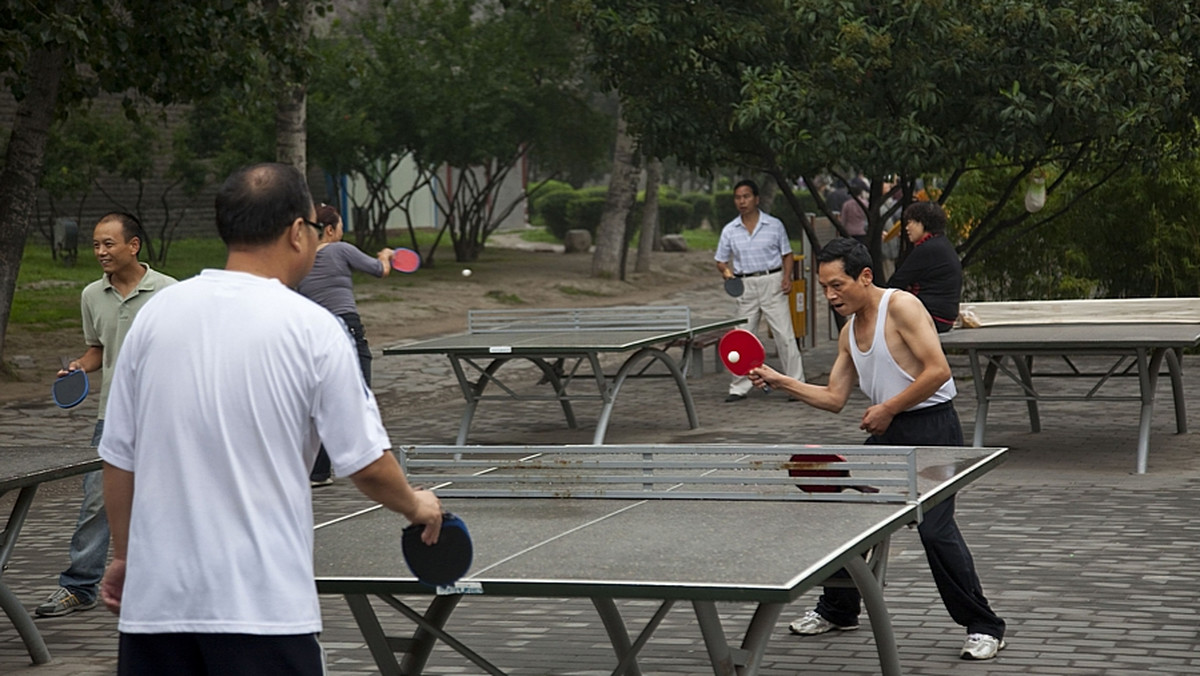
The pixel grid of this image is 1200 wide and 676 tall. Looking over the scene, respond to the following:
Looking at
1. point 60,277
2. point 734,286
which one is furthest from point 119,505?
point 60,277

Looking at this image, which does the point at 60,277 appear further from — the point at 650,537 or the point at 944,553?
the point at 650,537

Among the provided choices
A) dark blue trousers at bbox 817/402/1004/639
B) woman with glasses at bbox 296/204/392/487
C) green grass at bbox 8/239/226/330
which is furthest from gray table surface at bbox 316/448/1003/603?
green grass at bbox 8/239/226/330


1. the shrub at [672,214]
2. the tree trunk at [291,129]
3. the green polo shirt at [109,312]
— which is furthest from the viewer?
the shrub at [672,214]

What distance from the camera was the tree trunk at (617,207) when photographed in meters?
27.9

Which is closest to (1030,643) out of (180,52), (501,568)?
(501,568)

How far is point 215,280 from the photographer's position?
10.8 ft

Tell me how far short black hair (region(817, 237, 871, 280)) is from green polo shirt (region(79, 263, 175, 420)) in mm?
2907

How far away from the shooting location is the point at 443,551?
3.45 m

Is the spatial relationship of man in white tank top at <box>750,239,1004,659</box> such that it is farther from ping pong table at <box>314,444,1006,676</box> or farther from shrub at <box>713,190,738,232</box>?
shrub at <box>713,190,738,232</box>

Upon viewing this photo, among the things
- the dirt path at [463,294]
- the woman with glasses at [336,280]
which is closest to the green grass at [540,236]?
the dirt path at [463,294]

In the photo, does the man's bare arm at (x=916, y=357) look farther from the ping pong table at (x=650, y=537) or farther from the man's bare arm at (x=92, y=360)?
the man's bare arm at (x=92, y=360)

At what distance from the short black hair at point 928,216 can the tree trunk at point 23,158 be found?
8.25 meters

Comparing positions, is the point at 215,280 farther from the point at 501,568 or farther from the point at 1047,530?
the point at 1047,530

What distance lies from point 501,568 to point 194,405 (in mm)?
988
